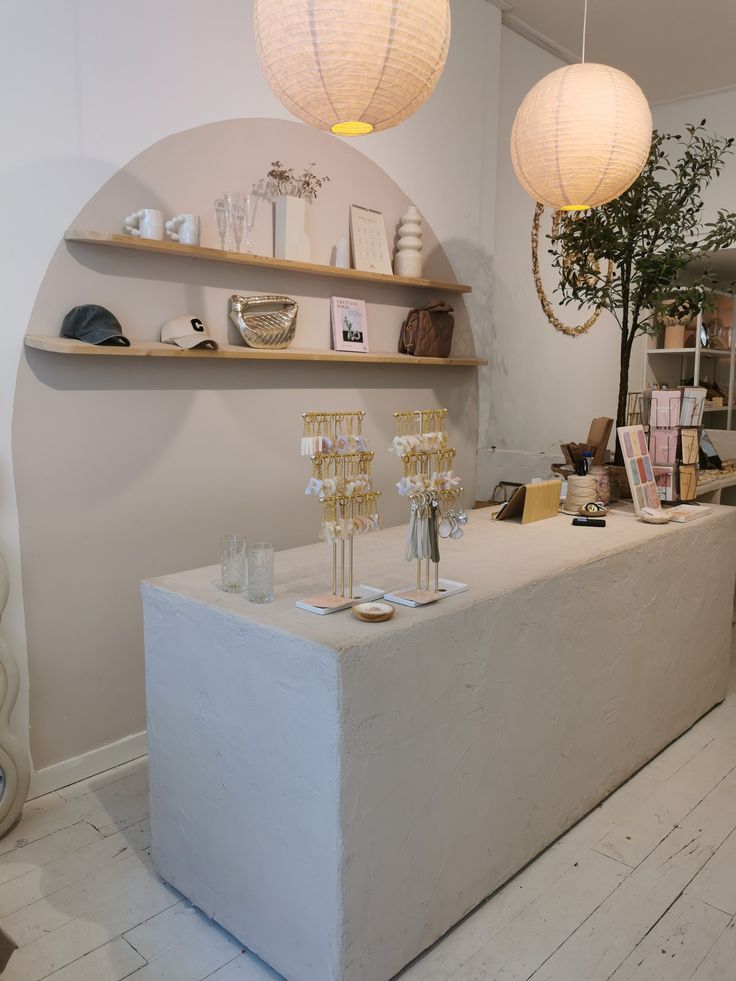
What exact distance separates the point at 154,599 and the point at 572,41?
413cm

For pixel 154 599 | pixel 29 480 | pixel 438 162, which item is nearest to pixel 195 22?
pixel 438 162

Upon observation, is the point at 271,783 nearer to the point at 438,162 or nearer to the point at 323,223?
the point at 323,223

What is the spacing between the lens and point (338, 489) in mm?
1827

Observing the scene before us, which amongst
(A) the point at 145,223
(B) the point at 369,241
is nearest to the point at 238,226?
(A) the point at 145,223

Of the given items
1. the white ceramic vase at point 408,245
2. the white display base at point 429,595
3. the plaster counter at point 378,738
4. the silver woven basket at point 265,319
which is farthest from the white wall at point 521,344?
the white display base at point 429,595

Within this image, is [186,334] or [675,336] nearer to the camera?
[186,334]

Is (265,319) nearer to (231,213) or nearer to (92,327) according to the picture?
(231,213)

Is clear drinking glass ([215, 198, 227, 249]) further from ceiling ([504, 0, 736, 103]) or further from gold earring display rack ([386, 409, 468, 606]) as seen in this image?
ceiling ([504, 0, 736, 103])

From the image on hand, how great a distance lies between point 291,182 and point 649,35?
8.20 ft

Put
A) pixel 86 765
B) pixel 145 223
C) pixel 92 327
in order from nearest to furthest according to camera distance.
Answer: pixel 92 327
pixel 145 223
pixel 86 765

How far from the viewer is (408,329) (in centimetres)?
366

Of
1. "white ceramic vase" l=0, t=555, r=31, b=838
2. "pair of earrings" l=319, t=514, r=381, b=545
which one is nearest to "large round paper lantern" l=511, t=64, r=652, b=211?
"pair of earrings" l=319, t=514, r=381, b=545

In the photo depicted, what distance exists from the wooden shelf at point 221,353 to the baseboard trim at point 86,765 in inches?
52.8

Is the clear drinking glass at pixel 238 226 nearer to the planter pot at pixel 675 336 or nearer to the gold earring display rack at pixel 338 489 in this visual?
the gold earring display rack at pixel 338 489
